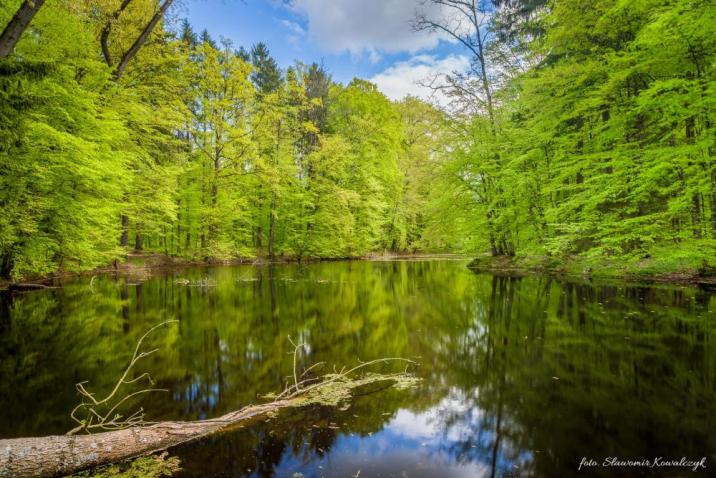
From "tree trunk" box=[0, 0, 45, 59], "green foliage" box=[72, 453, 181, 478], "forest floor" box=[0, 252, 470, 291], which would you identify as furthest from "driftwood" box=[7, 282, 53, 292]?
"green foliage" box=[72, 453, 181, 478]

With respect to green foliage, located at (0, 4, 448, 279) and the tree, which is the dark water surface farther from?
the tree

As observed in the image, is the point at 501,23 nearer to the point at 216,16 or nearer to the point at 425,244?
the point at 216,16

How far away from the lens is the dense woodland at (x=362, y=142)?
10148 millimetres

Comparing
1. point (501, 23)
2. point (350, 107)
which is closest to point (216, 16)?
point (501, 23)

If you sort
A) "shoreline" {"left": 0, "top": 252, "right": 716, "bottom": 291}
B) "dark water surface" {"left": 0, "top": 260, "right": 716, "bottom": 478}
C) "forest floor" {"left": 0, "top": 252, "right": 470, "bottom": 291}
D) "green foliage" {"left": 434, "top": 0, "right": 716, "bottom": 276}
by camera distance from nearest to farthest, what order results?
"dark water surface" {"left": 0, "top": 260, "right": 716, "bottom": 478}, "green foliage" {"left": 434, "top": 0, "right": 716, "bottom": 276}, "shoreline" {"left": 0, "top": 252, "right": 716, "bottom": 291}, "forest floor" {"left": 0, "top": 252, "right": 470, "bottom": 291}

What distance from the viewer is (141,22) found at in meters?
17.2

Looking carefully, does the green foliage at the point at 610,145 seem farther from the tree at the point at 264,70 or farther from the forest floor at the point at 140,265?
the tree at the point at 264,70

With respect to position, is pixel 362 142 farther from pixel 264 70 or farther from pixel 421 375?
pixel 421 375

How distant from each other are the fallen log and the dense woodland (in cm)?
644

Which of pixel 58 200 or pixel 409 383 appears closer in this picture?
pixel 409 383

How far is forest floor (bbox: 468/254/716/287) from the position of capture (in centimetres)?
1220

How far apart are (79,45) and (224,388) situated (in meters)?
14.6

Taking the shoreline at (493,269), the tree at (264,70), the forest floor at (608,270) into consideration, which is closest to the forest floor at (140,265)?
the shoreline at (493,269)

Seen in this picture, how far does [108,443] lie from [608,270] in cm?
1721
